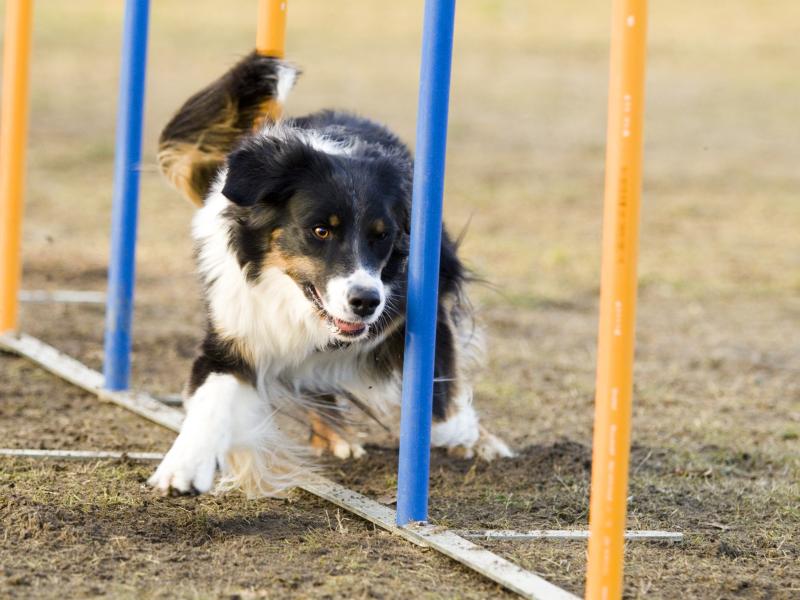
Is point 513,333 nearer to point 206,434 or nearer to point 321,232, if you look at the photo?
point 321,232

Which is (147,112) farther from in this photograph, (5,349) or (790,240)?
(5,349)

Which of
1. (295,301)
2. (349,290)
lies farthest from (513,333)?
(349,290)

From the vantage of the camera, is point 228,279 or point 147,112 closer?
point 228,279

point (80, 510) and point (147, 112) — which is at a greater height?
point (147, 112)

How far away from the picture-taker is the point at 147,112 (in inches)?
621

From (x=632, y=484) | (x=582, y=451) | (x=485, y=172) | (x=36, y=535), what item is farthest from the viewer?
(x=485, y=172)

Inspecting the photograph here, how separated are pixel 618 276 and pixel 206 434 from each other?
5.55ft

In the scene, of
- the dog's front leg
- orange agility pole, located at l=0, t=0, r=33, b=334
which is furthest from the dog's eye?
orange agility pole, located at l=0, t=0, r=33, b=334

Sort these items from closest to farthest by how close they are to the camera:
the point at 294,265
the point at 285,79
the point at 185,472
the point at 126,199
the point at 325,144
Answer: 1. the point at 185,472
2. the point at 294,265
3. the point at 325,144
4. the point at 285,79
5. the point at 126,199

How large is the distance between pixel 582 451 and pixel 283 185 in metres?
1.83

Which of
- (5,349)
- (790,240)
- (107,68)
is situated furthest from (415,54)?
(5,349)

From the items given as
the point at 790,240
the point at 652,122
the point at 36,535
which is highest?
the point at 652,122

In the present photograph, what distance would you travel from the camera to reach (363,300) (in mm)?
4070

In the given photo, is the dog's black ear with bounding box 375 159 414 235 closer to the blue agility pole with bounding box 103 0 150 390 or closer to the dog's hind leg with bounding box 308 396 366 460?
the dog's hind leg with bounding box 308 396 366 460
